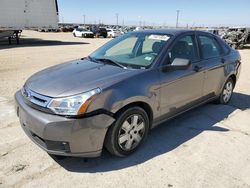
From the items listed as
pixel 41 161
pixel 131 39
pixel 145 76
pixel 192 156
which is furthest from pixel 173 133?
pixel 41 161

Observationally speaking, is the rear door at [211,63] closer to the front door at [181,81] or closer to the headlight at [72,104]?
the front door at [181,81]

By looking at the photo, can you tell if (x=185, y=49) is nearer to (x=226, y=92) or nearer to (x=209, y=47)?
(x=209, y=47)

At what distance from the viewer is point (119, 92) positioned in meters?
3.05

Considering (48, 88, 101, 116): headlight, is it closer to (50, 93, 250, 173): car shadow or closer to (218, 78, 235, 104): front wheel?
(50, 93, 250, 173): car shadow

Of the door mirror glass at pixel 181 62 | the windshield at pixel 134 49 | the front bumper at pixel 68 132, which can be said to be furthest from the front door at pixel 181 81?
the front bumper at pixel 68 132

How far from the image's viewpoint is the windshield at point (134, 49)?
374 centimetres

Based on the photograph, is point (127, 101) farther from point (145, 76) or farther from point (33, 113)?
point (33, 113)

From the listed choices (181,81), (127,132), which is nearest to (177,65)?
(181,81)

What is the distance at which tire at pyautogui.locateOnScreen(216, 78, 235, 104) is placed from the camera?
546 centimetres

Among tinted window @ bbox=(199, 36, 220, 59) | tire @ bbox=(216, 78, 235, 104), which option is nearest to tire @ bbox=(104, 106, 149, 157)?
tinted window @ bbox=(199, 36, 220, 59)

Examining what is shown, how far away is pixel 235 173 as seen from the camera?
3170 millimetres

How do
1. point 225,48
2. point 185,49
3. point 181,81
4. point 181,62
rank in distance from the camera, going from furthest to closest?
1. point 225,48
2. point 185,49
3. point 181,81
4. point 181,62

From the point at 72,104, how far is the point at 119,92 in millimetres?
585

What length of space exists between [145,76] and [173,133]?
1.29 meters
